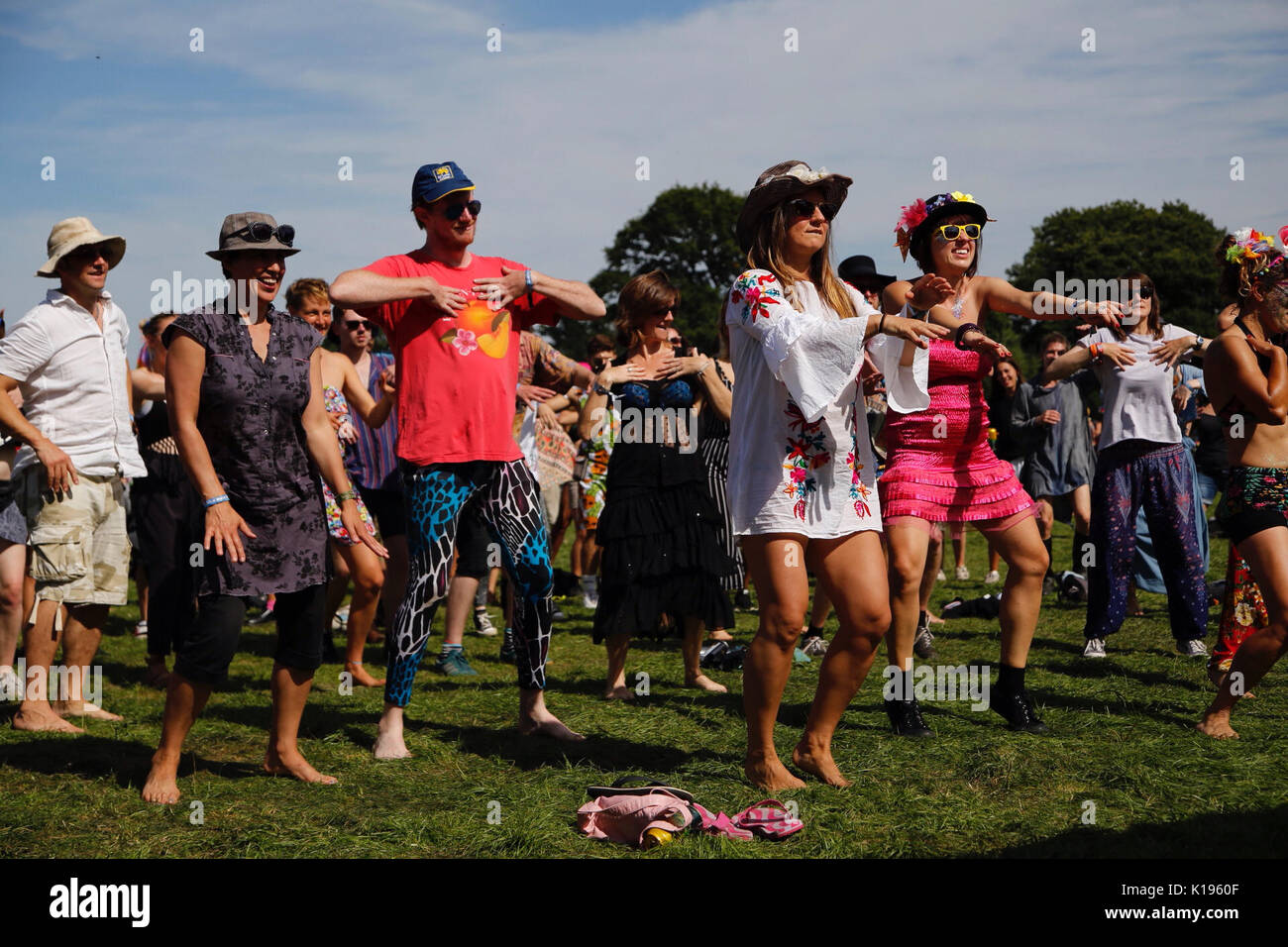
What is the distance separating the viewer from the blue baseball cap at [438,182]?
542cm

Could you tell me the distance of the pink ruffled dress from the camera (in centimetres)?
563

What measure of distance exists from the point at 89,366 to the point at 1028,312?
4523mm

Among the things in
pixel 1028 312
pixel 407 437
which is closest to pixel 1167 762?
pixel 1028 312

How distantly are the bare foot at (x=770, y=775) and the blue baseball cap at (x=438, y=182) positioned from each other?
2.70 metres

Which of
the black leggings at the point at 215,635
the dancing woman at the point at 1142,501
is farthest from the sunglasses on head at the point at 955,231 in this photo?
the black leggings at the point at 215,635

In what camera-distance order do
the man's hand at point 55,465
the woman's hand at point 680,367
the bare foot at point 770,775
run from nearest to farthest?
the bare foot at point 770,775 → the man's hand at point 55,465 → the woman's hand at point 680,367

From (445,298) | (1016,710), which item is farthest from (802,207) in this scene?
(1016,710)

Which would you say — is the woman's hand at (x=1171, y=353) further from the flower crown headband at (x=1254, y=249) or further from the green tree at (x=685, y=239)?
the green tree at (x=685, y=239)

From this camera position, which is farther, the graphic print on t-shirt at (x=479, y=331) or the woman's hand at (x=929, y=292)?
the graphic print on t-shirt at (x=479, y=331)

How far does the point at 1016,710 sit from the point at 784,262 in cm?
242

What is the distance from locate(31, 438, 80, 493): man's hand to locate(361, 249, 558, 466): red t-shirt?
5.77ft

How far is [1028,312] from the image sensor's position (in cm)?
552

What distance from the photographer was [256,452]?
4.83 metres
